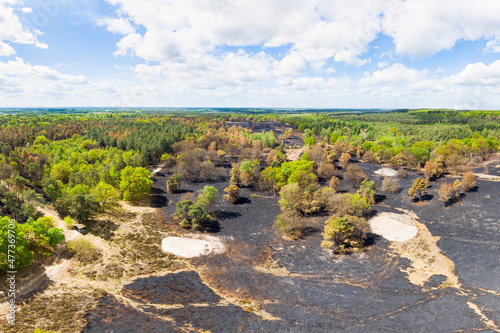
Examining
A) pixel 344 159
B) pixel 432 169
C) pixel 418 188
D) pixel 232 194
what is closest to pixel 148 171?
pixel 232 194

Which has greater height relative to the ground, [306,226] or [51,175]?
[51,175]

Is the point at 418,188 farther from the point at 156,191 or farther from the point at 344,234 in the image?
the point at 156,191

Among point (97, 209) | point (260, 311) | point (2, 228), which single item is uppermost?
point (2, 228)

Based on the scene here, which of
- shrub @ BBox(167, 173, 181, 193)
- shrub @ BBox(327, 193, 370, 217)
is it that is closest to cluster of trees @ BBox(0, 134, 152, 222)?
shrub @ BBox(167, 173, 181, 193)

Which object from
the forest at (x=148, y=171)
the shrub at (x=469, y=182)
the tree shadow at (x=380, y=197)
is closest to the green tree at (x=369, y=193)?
the forest at (x=148, y=171)

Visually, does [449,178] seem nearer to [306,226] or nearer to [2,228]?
[306,226]

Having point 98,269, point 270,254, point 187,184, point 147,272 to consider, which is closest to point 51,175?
point 187,184

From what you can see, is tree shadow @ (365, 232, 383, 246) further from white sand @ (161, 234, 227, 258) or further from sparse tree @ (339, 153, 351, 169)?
sparse tree @ (339, 153, 351, 169)
